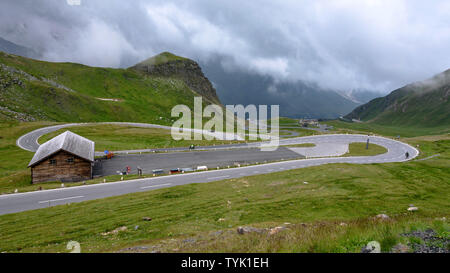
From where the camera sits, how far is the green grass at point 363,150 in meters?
67.9

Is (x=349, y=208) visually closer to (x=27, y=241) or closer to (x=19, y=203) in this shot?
(x=27, y=241)

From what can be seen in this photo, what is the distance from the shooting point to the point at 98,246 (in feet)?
47.5

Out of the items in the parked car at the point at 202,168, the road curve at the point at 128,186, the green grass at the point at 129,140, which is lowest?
the road curve at the point at 128,186

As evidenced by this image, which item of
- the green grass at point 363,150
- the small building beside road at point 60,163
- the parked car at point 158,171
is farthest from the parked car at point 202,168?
the green grass at point 363,150

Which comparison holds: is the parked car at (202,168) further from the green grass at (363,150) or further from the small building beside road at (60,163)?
the green grass at (363,150)

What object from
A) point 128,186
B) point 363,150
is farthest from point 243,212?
point 363,150

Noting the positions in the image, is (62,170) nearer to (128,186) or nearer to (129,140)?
(128,186)

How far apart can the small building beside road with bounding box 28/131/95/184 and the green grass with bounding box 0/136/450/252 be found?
18.9m

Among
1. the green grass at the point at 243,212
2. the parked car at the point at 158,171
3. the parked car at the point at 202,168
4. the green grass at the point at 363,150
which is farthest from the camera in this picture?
the green grass at the point at 363,150

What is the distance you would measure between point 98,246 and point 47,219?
11639 millimetres

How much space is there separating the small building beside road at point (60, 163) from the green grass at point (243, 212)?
62.0 ft

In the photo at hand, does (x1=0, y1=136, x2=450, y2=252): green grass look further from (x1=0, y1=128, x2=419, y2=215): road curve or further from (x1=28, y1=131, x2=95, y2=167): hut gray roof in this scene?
(x1=28, y1=131, x2=95, y2=167): hut gray roof

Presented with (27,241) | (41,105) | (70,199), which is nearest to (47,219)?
(27,241)
